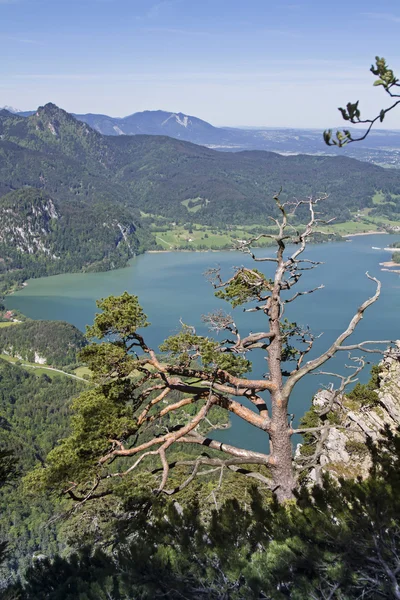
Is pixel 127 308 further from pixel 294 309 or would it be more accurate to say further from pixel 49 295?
pixel 49 295

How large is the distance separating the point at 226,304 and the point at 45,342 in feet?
77.9

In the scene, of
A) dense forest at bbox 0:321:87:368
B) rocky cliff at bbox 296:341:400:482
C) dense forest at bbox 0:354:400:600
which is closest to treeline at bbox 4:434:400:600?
dense forest at bbox 0:354:400:600

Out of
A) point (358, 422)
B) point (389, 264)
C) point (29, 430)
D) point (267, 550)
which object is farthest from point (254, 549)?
point (389, 264)

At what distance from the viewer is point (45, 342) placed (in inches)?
2785

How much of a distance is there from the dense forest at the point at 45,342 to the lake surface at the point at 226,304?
499cm

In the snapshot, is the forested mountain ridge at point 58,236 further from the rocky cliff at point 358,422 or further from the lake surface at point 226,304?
the rocky cliff at point 358,422

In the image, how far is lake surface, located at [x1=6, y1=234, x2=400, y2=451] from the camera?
1869 inches

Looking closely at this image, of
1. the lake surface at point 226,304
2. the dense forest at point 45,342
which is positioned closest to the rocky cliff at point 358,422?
the lake surface at point 226,304

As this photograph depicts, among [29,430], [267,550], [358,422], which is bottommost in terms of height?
[29,430]

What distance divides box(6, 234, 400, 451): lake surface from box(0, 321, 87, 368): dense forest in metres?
4.99

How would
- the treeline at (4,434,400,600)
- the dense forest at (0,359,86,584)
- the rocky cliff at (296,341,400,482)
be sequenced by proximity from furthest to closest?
the dense forest at (0,359,86,584), the rocky cliff at (296,341,400,482), the treeline at (4,434,400,600)

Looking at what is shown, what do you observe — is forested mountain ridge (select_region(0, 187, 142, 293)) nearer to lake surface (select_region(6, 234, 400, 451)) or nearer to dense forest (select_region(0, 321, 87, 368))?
lake surface (select_region(6, 234, 400, 451))

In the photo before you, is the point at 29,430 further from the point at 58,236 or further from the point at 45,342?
the point at 58,236

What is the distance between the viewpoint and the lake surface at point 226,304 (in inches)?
1869
